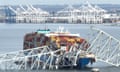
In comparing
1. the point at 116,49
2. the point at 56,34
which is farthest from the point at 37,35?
the point at 116,49

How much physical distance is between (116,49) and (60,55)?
4.65 metres

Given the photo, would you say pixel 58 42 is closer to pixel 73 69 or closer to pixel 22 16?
pixel 73 69

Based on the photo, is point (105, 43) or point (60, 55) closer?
point (60, 55)

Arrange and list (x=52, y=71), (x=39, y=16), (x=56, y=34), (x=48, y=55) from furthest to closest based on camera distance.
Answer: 1. (x=39, y=16)
2. (x=56, y=34)
3. (x=48, y=55)
4. (x=52, y=71)

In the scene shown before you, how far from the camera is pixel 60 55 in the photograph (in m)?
44.4

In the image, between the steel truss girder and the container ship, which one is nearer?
the container ship

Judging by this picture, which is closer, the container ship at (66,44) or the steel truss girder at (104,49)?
the container ship at (66,44)

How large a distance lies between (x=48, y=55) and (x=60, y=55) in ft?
3.22

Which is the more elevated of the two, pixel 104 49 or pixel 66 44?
pixel 66 44

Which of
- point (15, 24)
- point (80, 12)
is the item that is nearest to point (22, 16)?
point (15, 24)

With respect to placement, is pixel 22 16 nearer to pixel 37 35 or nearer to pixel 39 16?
pixel 39 16

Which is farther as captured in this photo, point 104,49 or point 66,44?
point 104,49

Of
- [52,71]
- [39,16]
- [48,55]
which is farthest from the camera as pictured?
[39,16]

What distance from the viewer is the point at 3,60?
44.0 metres
